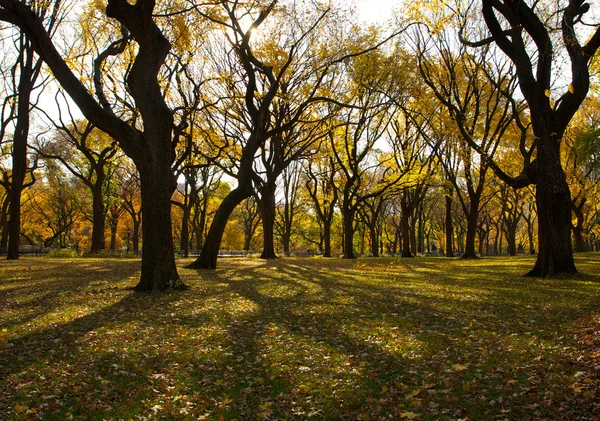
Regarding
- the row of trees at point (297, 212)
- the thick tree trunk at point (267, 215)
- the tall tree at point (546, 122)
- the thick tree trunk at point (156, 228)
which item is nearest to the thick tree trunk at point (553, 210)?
the tall tree at point (546, 122)

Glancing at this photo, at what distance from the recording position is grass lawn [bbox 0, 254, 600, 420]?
409 cm

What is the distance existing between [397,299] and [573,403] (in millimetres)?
5921

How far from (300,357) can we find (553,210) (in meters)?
10.5

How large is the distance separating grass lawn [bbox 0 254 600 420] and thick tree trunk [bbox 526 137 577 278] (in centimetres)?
349

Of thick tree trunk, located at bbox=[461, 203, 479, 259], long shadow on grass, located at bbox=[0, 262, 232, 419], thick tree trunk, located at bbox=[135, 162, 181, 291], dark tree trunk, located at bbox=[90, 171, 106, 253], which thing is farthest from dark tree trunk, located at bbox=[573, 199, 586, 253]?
dark tree trunk, located at bbox=[90, 171, 106, 253]

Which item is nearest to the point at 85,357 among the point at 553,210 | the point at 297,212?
the point at 553,210

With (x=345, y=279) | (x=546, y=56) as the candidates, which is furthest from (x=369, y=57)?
(x=345, y=279)

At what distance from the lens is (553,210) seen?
41.5 ft

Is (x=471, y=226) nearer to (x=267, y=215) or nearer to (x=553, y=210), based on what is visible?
(x=267, y=215)

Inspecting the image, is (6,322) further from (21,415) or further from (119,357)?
(21,415)

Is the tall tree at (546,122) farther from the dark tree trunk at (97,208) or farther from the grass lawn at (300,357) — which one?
the dark tree trunk at (97,208)

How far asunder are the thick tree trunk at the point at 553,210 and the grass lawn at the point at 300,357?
3487 millimetres

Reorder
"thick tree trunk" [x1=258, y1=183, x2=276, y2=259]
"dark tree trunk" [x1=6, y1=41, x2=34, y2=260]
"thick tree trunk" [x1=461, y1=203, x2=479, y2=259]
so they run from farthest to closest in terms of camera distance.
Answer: "thick tree trunk" [x1=258, y1=183, x2=276, y2=259], "thick tree trunk" [x1=461, y1=203, x2=479, y2=259], "dark tree trunk" [x1=6, y1=41, x2=34, y2=260]

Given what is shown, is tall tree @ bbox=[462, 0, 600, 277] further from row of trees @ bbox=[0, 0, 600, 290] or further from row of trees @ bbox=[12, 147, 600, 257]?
row of trees @ bbox=[12, 147, 600, 257]
